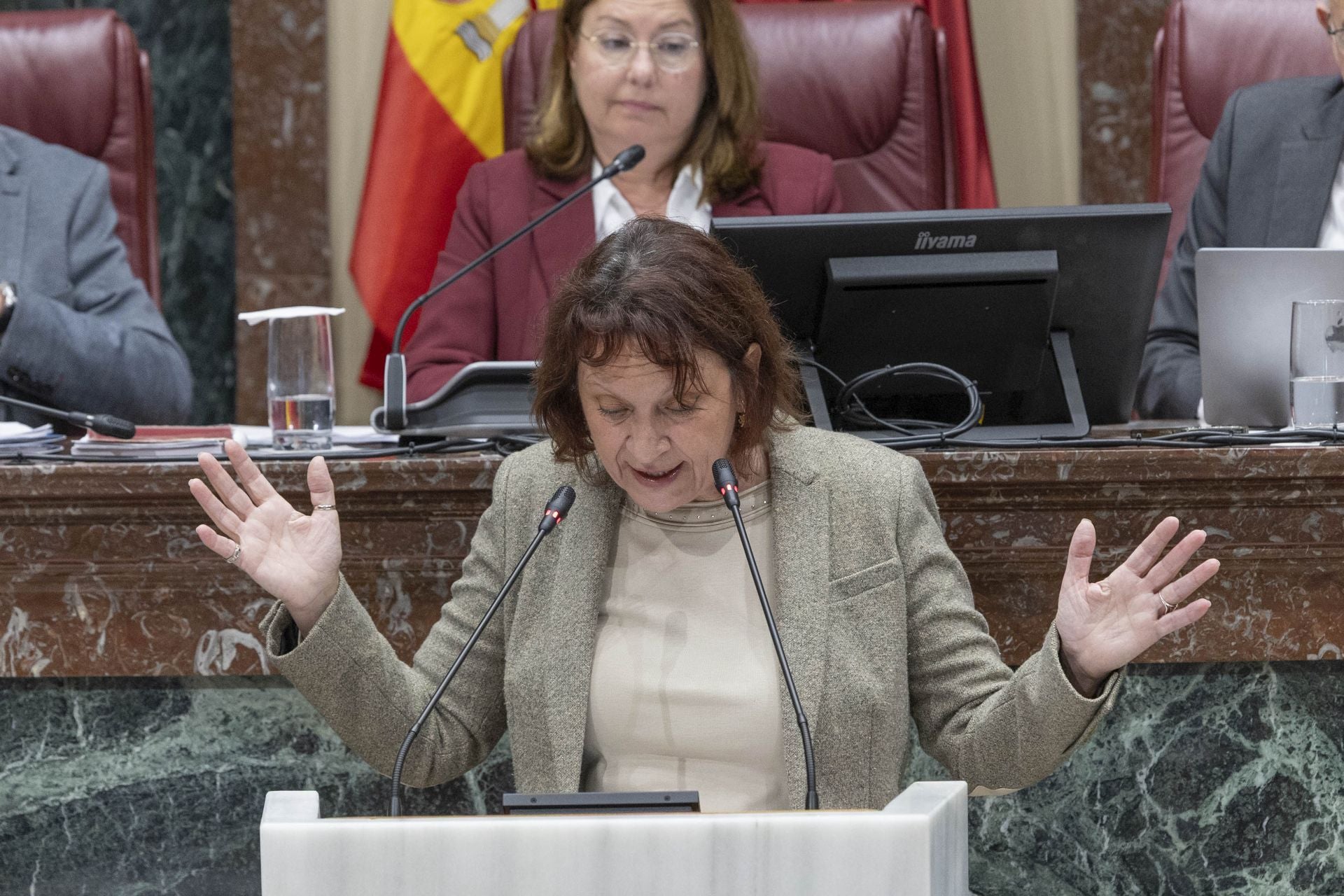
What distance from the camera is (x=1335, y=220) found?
2.51 m

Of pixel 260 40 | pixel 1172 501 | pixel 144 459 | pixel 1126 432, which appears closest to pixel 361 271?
pixel 260 40

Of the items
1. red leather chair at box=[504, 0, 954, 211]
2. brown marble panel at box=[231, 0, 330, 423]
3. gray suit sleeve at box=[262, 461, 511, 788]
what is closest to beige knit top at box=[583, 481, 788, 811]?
gray suit sleeve at box=[262, 461, 511, 788]

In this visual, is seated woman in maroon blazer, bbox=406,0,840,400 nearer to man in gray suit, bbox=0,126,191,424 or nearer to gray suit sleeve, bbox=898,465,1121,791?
man in gray suit, bbox=0,126,191,424

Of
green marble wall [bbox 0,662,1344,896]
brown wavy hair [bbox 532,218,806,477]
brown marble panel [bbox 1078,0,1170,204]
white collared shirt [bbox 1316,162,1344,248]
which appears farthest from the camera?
brown marble panel [bbox 1078,0,1170,204]

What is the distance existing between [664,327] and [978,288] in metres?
0.55

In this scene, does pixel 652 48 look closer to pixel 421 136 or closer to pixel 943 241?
pixel 421 136

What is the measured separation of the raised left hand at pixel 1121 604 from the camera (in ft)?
4.02

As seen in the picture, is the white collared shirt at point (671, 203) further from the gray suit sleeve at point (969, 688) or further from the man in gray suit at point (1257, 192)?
the gray suit sleeve at point (969, 688)

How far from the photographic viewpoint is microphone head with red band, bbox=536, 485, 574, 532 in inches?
50.2

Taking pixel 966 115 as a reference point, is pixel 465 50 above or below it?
above

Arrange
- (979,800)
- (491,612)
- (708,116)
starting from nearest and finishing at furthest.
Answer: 1. (491,612)
2. (979,800)
3. (708,116)

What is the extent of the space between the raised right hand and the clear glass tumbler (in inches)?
21.7

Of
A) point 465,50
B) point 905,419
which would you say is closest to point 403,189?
point 465,50

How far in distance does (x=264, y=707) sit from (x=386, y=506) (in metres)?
0.24
